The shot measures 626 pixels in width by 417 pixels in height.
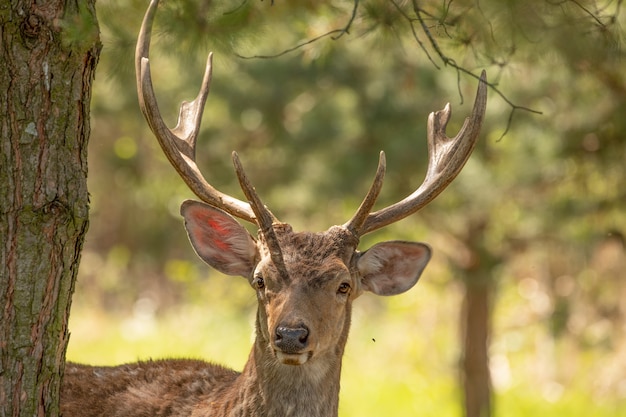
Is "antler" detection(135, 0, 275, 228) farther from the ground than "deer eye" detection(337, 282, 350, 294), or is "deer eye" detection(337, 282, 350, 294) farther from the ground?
"antler" detection(135, 0, 275, 228)

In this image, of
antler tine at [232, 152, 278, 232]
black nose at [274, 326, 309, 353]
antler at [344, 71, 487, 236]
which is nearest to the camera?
black nose at [274, 326, 309, 353]

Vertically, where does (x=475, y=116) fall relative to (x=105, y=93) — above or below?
below

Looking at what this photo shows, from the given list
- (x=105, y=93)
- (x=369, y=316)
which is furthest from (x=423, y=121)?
(x=369, y=316)

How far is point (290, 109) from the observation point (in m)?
9.67

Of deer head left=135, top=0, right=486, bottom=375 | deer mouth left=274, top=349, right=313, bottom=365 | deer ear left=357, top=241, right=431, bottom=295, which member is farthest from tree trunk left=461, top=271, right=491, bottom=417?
deer mouth left=274, top=349, right=313, bottom=365

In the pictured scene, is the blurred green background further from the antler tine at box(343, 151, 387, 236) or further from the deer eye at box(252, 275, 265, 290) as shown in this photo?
the deer eye at box(252, 275, 265, 290)

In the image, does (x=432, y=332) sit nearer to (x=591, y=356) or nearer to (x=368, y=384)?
(x=591, y=356)

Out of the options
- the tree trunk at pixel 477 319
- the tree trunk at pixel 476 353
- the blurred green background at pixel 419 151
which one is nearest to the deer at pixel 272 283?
the blurred green background at pixel 419 151

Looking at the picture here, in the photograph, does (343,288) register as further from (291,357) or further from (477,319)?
(477,319)

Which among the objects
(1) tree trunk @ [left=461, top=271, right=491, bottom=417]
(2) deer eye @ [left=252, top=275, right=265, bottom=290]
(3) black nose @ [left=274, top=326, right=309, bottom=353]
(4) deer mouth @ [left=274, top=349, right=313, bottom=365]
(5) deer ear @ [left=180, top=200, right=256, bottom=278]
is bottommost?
(4) deer mouth @ [left=274, top=349, right=313, bottom=365]

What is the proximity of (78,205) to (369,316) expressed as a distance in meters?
13.3

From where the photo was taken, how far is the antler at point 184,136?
14.9 feet

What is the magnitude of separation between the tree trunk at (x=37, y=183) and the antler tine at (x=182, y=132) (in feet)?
1.61

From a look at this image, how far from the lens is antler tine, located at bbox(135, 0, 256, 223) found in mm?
4547
